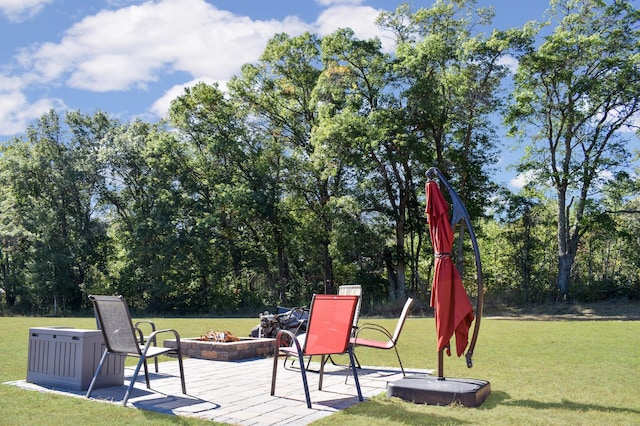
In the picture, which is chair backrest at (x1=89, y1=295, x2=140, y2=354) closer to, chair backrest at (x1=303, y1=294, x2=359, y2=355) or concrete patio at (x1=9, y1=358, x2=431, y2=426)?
concrete patio at (x1=9, y1=358, x2=431, y2=426)

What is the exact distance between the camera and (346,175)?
27.6m

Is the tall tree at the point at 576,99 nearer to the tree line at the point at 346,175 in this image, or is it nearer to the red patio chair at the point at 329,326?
the tree line at the point at 346,175

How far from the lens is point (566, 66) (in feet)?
78.3

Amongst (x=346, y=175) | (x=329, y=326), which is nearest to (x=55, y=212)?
(x=346, y=175)

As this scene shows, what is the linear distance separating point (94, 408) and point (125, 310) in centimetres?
90

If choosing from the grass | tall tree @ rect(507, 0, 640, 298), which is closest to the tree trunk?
tall tree @ rect(507, 0, 640, 298)

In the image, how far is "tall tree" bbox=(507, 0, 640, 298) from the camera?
77.3 ft

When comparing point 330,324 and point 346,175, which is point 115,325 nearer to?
point 330,324

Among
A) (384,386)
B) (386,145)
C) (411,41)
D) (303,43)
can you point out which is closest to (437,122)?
(386,145)

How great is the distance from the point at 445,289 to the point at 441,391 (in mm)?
975

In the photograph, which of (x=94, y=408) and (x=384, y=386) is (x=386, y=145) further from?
(x=94, y=408)

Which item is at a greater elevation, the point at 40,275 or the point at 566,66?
the point at 566,66

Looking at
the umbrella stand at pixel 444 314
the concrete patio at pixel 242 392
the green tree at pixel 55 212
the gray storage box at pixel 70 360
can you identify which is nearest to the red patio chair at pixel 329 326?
the concrete patio at pixel 242 392

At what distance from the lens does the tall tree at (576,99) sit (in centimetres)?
2356
